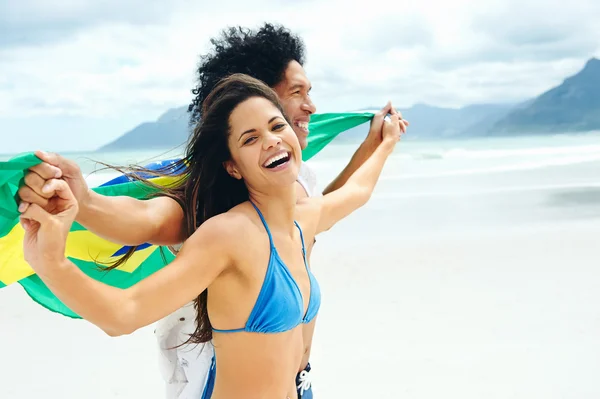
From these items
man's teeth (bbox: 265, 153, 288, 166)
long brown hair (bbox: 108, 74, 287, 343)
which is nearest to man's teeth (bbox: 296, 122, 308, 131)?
long brown hair (bbox: 108, 74, 287, 343)

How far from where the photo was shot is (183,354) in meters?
2.78

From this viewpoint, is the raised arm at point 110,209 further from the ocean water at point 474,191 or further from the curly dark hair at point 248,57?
the ocean water at point 474,191

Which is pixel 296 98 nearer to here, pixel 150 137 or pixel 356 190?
pixel 356 190

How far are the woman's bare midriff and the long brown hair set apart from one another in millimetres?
130

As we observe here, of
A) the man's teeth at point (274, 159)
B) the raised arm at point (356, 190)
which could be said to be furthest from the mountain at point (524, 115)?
the man's teeth at point (274, 159)

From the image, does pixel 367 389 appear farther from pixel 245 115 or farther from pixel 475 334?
pixel 245 115

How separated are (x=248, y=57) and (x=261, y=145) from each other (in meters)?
1.15

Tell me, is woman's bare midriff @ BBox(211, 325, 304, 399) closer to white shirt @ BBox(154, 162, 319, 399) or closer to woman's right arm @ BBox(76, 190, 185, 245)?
woman's right arm @ BBox(76, 190, 185, 245)

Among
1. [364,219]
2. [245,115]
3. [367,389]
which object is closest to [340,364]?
[367,389]

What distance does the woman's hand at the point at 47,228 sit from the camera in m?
1.50

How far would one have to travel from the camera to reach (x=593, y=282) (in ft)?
21.5

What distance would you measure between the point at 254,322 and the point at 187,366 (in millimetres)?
891

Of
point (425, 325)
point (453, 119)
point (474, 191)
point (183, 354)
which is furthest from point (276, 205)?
point (453, 119)

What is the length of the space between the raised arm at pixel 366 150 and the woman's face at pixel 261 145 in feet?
3.68
